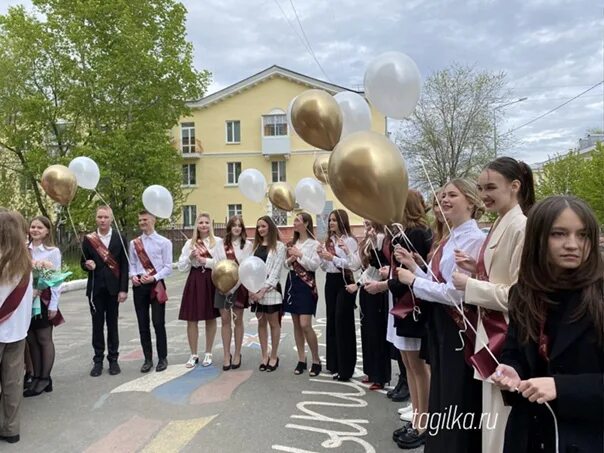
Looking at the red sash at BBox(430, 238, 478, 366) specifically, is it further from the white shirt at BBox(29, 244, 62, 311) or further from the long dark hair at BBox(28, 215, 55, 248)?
the long dark hair at BBox(28, 215, 55, 248)

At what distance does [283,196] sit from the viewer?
18.5ft

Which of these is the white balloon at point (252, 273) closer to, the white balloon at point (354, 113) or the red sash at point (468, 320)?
the white balloon at point (354, 113)

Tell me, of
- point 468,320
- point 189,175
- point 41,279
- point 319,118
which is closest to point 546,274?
point 468,320

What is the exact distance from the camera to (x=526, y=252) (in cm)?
188

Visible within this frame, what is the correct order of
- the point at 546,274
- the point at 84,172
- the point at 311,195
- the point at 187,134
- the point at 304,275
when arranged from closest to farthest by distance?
1. the point at 546,274
2. the point at 304,275
3. the point at 311,195
4. the point at 84,172
5. the point at 187,134

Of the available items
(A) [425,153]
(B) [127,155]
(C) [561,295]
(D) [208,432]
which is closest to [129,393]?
(D) [208,432]

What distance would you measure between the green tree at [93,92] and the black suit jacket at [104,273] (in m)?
14.4

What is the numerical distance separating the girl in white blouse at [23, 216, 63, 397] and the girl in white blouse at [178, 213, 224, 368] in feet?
4.47

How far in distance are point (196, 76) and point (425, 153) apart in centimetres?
1424

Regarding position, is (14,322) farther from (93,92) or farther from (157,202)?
(93,92)

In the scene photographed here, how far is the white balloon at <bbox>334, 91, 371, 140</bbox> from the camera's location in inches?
174

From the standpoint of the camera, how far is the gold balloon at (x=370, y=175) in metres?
2.68

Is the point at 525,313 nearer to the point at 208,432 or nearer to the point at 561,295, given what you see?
the point at 561,295

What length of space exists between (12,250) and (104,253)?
1.73 m
